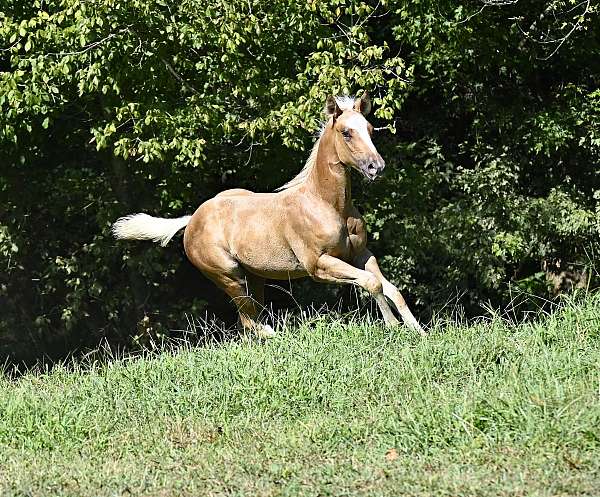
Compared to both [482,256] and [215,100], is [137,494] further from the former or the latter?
[482,256]

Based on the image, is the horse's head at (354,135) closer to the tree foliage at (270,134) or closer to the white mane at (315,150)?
the white mane at (315,150)

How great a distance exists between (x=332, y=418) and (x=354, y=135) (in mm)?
2829

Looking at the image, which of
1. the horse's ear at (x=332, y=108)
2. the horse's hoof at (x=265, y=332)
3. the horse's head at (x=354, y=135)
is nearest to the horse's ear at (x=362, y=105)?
the horse's head at (x=354, y=135)

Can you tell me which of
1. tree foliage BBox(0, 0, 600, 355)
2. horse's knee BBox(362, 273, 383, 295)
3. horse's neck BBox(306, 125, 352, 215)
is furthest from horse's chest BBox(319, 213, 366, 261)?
tree foliage BBox(0, 0, 600, 355)

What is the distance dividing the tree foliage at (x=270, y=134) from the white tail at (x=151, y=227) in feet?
2.26

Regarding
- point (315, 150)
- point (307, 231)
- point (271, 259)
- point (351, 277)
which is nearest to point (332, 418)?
point (351, 277)

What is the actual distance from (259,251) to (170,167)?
12.9 ft

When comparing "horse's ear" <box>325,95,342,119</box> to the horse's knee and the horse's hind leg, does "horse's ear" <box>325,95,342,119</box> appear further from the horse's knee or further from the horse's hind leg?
the horse's hind leg

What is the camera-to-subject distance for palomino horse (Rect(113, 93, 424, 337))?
29.5ft

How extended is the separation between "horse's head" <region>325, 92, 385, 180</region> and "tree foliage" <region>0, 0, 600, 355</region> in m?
2.08

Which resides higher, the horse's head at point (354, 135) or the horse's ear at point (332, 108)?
the horse's ear at point (332, 108)

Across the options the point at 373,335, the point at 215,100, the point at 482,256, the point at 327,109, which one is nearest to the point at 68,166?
the point at 215,100

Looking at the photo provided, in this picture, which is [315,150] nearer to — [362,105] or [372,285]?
[362,105]

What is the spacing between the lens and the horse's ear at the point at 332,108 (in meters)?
9.09
